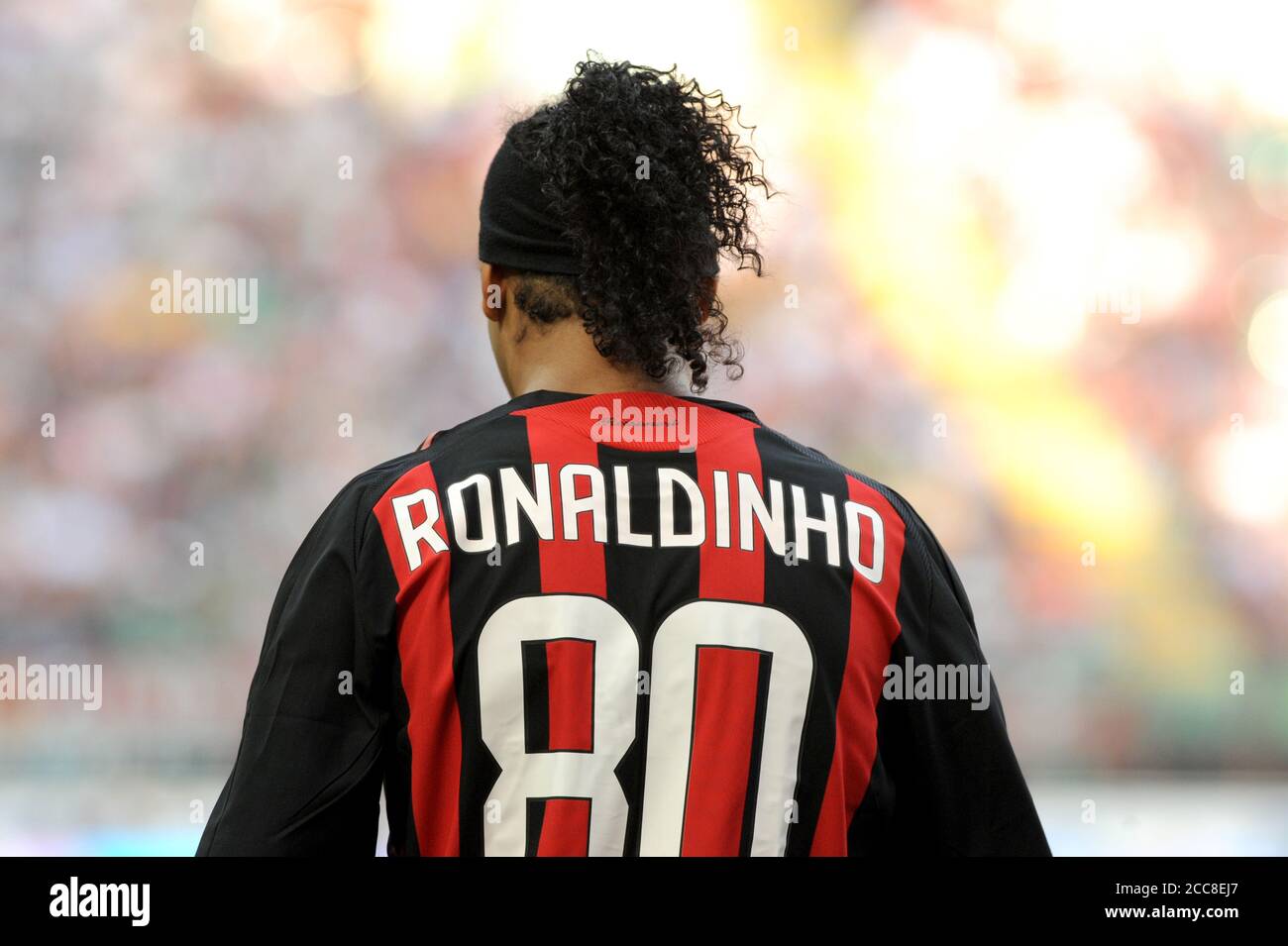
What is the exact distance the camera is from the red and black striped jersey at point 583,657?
0.84 metres

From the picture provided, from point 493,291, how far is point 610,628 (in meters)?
0.30

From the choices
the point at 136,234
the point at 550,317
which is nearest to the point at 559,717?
the point at 550,317

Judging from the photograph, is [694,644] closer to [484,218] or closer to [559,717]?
[559,717]

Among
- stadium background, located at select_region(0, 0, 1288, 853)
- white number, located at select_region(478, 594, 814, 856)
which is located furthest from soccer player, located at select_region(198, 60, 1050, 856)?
stadium background, located at select_region(0, 0, 1288, 853)

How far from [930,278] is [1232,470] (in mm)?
1001

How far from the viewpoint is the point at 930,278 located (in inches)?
136

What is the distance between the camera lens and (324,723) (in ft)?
2.85

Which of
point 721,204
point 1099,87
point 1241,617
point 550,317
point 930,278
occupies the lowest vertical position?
point 1241,617

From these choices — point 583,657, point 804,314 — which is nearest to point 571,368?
point 583,657

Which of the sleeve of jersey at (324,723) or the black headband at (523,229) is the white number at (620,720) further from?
the black headband at (523,229)

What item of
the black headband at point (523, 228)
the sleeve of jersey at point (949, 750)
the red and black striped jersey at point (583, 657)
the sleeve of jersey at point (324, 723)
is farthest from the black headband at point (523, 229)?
the sleeve of jersey at point (949, 750)

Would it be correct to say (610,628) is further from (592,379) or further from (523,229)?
(523,229)

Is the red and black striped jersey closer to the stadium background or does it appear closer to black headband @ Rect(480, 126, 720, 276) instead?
black headband @ Rect(480, 126, 720, 276)
